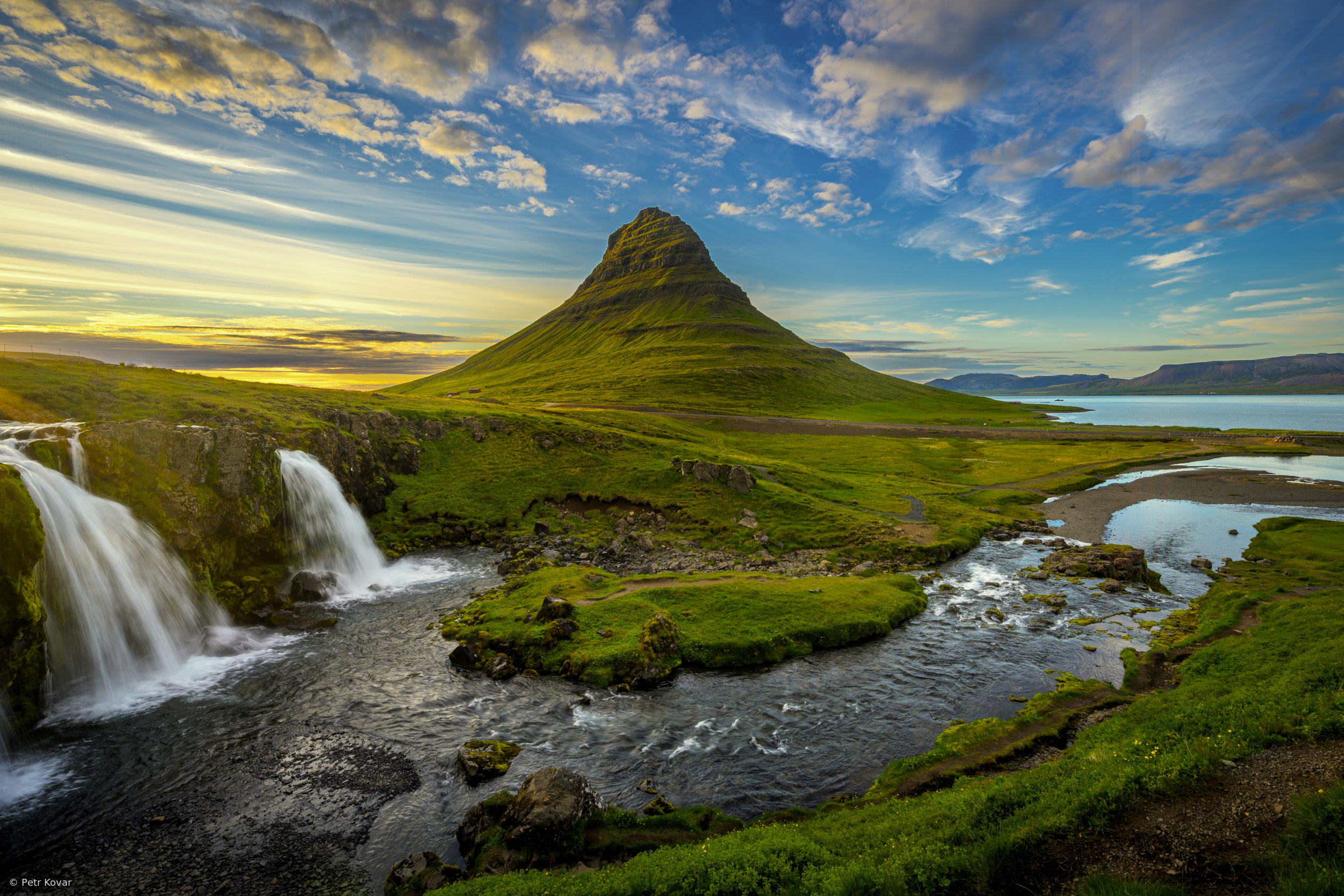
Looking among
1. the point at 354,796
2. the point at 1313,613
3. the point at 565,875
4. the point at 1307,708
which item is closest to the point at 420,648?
the point at 354,796

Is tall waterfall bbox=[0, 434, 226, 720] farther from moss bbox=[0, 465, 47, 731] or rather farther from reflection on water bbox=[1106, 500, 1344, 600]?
reflection on water bbox=[1106, 500, 1344, 600]

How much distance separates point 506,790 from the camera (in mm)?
21328

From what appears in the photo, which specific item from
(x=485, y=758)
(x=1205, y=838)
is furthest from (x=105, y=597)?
(x=1205, y=838)

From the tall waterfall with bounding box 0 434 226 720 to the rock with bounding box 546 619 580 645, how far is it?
21.4 meters

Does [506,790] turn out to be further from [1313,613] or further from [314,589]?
[1313,613]

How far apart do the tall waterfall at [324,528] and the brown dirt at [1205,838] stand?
159ft

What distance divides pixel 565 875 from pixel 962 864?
11033 millimetres

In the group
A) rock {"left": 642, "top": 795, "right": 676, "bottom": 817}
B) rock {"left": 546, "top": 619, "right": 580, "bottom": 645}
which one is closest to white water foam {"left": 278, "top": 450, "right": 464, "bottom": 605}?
rock {"left": 546, "top": 619, "right": 580, "bottom": 645}

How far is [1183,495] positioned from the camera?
8562 cm

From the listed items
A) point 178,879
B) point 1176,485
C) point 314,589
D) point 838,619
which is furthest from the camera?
point 1176,485

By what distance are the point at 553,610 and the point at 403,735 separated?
1170 centimetres

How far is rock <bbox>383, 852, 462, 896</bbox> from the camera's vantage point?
16.9 meters

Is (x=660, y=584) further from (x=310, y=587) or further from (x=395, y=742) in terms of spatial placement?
(x=310, y=587)

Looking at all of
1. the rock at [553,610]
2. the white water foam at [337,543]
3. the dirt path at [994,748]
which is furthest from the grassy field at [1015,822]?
the white water foam at [337,543]
